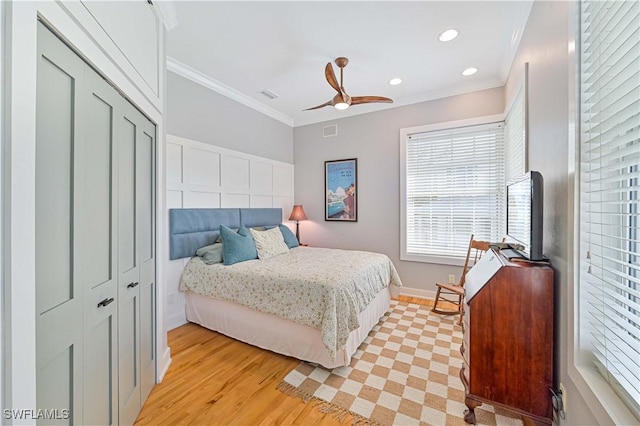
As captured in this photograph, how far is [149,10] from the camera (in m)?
1.76

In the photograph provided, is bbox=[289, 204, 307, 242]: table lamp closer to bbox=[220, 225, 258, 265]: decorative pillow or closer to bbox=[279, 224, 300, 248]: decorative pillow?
bbox=[279, 224, 300, 248]: decorative pillow

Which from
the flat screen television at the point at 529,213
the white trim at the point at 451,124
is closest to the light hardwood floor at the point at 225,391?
the flat screen television at the point at 529,213

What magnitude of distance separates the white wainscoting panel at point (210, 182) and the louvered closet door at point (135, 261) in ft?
2.02

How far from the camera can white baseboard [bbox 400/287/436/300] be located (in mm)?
3673

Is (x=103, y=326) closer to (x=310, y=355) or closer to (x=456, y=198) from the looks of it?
(x=310, y=355)

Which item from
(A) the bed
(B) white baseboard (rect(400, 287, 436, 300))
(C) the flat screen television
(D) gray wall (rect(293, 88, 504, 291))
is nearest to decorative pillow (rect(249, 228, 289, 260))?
(A) the bed

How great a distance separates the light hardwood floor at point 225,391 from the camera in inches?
63.5

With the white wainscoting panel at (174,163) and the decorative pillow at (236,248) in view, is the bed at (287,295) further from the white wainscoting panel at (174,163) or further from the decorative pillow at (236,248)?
the white wainscoting panel at (174,163)

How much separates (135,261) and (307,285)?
47.2 inches

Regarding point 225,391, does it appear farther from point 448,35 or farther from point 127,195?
point 448,35

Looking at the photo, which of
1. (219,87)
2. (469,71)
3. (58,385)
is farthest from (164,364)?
(469,71)

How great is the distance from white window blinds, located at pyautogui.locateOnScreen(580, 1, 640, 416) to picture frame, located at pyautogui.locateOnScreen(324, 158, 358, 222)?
124 inches

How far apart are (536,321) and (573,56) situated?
4.19 ft

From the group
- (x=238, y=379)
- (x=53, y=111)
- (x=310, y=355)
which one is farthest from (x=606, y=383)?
(x=53, y=111)
